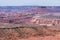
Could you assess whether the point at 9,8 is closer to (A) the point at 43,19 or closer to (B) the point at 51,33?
(A) the point at 43,19

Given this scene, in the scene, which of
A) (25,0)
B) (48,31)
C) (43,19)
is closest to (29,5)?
(25,0)

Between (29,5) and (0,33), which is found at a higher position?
(29,5)

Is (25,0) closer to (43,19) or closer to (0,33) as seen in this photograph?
(43,19)

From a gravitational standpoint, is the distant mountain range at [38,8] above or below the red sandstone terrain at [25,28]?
above

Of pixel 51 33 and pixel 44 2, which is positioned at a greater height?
pixel 44 2

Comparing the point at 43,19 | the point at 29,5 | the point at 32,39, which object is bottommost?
the point at 32,39

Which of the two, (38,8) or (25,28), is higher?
(38,8)

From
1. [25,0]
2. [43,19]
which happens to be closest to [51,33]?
[43,19]

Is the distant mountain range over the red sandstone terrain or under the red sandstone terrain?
over
